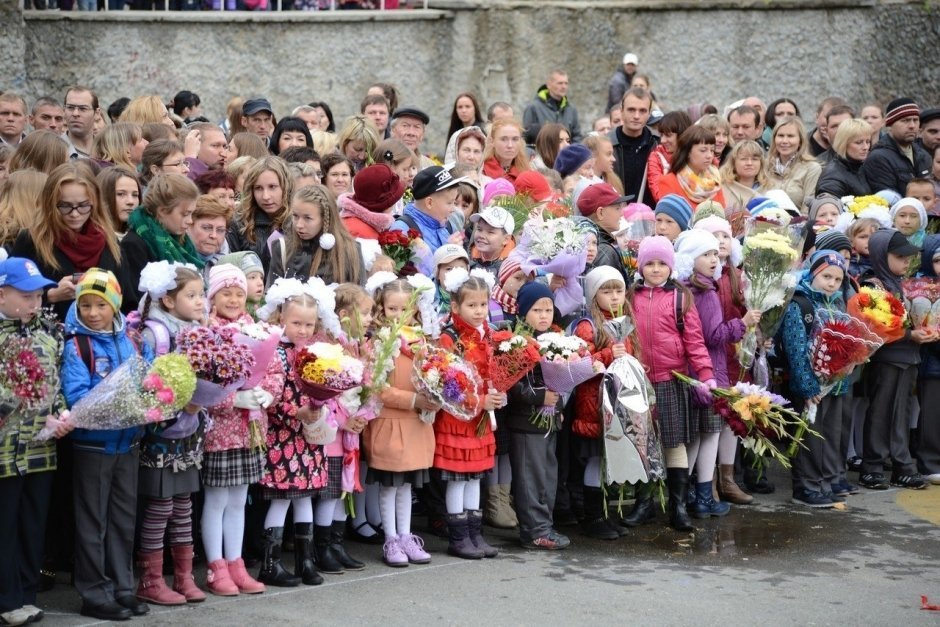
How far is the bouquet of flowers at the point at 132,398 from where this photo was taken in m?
6.56

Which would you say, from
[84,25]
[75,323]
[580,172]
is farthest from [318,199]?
[84,25]

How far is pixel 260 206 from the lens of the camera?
881cm

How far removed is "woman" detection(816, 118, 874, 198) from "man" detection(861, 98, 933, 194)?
10 cm

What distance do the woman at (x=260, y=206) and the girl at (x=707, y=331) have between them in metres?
2.79

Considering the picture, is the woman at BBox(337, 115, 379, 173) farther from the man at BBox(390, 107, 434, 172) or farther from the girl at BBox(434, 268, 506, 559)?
the girl at BBox(434, 268, 506, 559)

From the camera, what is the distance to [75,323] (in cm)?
682

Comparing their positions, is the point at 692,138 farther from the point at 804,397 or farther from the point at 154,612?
the point at 154,612

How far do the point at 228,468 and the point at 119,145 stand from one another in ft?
10.4

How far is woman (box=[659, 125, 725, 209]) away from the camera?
454 inches

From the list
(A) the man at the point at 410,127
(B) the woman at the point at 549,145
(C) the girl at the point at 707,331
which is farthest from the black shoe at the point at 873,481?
(A) the man at the point at 410,127

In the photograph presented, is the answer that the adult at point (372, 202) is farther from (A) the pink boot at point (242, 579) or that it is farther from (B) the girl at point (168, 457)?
(A) the pink boot at point (242, 579)

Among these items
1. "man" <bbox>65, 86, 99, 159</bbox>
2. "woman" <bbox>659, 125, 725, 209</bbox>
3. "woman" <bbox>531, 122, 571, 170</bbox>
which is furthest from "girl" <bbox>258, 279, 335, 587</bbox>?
"woman" <bbox>531, 122, 571, 170</bbox>

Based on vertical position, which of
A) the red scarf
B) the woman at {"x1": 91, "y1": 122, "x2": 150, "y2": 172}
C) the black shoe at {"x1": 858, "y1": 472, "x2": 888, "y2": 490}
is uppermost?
the woman at {"x1": 91, "y1": 122, "x2": 150, "y2": 172}

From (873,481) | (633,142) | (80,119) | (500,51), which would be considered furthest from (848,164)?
(500,51)
